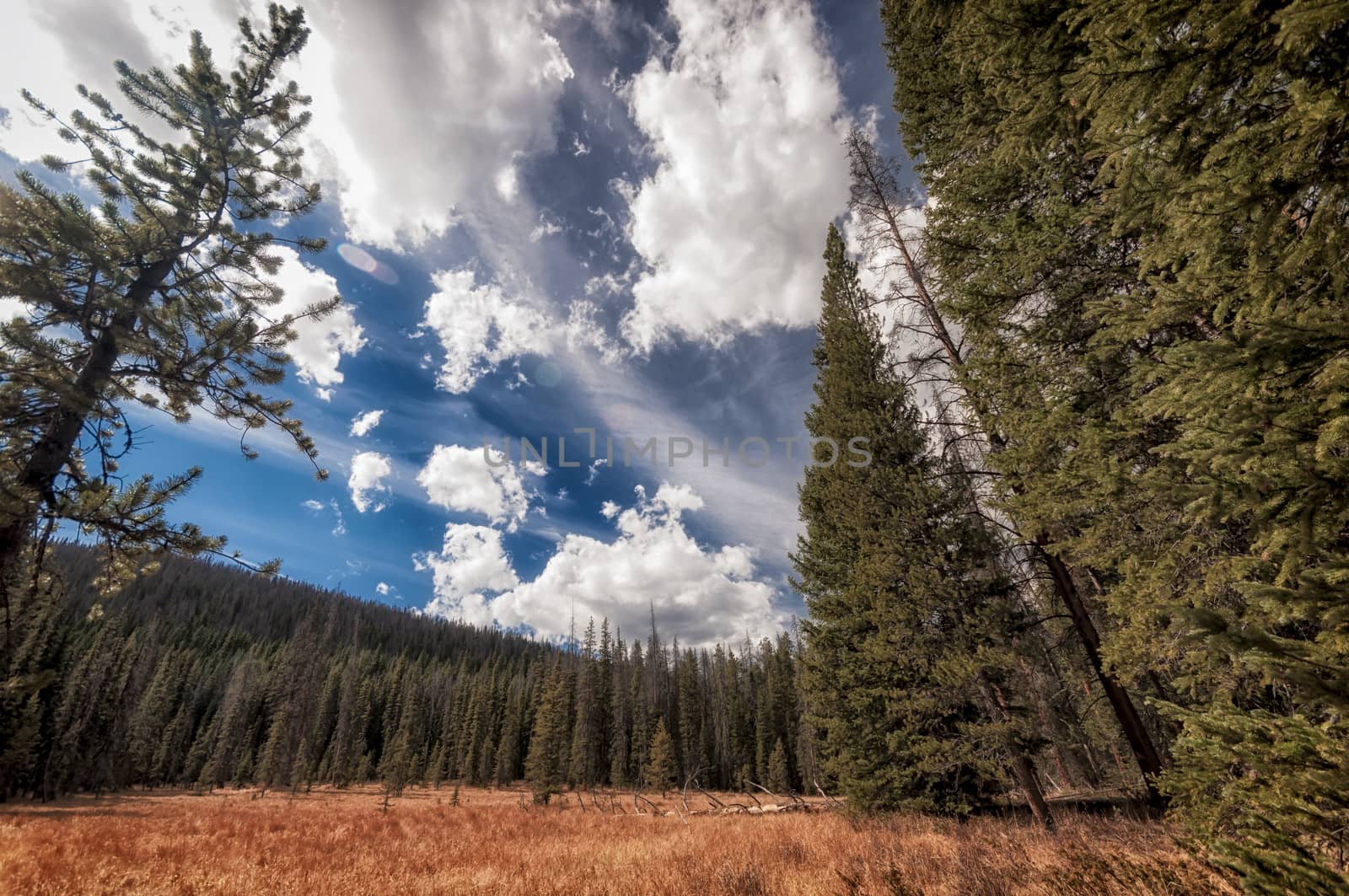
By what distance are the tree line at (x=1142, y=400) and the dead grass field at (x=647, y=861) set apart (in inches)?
46.8

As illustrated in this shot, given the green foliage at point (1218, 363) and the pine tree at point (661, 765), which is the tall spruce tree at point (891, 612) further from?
the pine tree at point (661, 765)

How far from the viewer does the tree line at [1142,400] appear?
8.66 ft

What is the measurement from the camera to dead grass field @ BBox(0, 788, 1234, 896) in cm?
584

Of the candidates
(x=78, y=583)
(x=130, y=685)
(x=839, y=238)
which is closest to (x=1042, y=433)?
(x=839, y=238)

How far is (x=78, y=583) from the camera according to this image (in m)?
100

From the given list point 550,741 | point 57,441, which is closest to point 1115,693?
point 57,441

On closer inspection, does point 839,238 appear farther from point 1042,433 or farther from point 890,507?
point 1042,433

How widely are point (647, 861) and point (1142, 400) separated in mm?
10412

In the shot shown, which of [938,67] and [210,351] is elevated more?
[938,67]

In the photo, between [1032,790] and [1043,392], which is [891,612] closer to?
[1032,790]

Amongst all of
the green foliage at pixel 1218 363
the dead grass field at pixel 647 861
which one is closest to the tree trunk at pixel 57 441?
the dead grass field at pixel 647 861

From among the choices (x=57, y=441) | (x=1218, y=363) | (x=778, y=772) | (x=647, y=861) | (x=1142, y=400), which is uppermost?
(x=57, y=441)

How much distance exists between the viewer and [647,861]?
883 centimetres

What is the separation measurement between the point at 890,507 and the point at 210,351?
13968 millimetres
